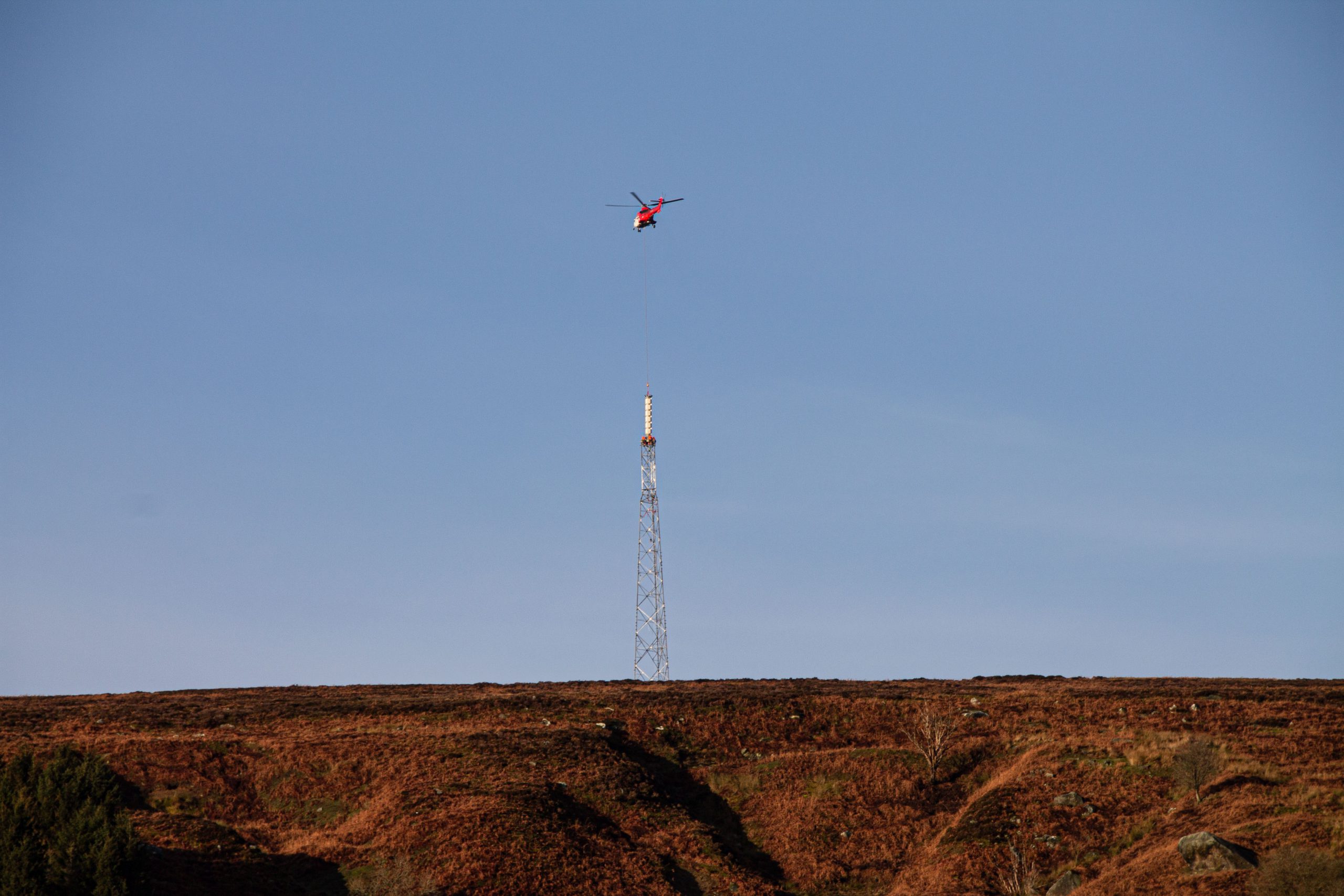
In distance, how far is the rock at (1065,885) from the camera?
136ft

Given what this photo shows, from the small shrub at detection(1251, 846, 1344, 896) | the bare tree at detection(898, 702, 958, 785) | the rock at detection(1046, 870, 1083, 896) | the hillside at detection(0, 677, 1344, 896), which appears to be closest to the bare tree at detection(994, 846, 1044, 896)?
the hillside at detection(0, 677, 1344, 896)

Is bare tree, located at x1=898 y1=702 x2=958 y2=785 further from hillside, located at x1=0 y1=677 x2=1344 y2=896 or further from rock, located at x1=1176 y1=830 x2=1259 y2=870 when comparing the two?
rock, located at x1=1176 y1=830 x2=1259 y2=870

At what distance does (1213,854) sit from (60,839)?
3679cm

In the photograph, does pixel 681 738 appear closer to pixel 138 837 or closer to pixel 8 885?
pixel 138 837

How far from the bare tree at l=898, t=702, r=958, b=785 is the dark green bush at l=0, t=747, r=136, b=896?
1369 inches

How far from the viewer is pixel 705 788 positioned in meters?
57.5

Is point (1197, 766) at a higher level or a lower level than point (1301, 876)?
higher

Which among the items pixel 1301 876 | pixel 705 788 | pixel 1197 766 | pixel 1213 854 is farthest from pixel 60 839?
pixel 1197 766

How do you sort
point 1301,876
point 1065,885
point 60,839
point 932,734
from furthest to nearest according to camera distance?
point 932,734 → point 1065,885 → point 60,839 → point 1301,876

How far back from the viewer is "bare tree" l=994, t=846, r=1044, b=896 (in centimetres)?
4153

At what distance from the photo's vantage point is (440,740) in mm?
59219

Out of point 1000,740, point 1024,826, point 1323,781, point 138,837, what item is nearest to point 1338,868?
point 1323,781

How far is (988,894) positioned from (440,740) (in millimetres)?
28718

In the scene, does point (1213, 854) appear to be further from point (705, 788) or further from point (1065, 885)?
point (705, 788)
